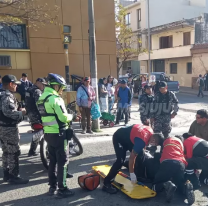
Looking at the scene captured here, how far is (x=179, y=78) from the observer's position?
2744cm

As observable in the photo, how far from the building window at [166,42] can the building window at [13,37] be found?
20.0 metres

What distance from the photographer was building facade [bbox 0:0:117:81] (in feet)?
37.0

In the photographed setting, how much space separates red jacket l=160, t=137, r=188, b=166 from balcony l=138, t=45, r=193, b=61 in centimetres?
2274

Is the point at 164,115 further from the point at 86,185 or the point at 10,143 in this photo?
the point at 10,143

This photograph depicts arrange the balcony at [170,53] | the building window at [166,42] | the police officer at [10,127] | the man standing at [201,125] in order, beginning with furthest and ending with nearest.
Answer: the building window at [166,42]
the balcony at [170,53]
the man standing at [201,125]
the police officer at [10,127]

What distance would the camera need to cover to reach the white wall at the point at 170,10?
103 ft

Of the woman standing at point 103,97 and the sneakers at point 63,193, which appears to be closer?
the sneakers at point 63,193

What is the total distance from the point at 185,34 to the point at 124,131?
970 inches

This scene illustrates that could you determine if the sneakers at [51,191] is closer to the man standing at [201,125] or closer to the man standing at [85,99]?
the man standing at [201,125]

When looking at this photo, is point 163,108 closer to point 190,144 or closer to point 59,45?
point 190,144

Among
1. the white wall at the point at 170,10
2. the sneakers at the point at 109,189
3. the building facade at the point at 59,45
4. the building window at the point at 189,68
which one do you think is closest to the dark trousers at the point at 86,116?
the sneakers at the point at 109,189

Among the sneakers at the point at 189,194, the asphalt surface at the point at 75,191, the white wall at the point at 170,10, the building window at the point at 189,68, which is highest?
the white wall at the point at 170,10

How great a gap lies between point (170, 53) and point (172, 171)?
82.3 ft

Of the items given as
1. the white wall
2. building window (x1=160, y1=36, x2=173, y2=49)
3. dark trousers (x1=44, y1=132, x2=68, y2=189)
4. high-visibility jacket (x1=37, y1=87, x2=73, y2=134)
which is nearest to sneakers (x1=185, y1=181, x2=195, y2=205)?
dark trousers (x1=44, y1=132, x2=68, y2=189)
